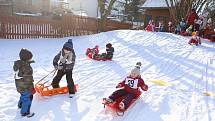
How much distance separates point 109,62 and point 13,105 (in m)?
5.68

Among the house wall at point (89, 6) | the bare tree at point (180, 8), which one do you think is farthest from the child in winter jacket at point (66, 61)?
the house wall at point (89, 6)

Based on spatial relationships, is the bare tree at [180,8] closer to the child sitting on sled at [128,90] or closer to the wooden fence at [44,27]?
the wooden fence at [44,27]

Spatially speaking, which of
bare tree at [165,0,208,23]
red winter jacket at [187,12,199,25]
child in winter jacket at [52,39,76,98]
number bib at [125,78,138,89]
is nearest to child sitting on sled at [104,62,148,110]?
number bib at [125,78,138,89]

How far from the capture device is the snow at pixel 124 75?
259 inches

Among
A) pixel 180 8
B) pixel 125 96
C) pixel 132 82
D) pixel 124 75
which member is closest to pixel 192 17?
pixel 180 8

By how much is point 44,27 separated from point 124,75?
1000 centimetres

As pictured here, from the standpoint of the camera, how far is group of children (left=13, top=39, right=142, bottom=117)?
5953 millimetres

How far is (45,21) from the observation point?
19031mm

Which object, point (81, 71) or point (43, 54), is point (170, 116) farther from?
point (43, 54)

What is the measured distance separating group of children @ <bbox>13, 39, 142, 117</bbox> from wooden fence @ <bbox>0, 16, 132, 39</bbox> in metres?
10.4

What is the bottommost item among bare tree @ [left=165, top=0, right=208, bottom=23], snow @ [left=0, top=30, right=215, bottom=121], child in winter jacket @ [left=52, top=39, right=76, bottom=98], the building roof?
snow @ [left=0, top=30, right=215, bottom=121]

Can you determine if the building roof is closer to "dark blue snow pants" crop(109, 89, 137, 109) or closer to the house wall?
the house wall

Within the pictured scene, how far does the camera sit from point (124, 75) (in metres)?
9.99

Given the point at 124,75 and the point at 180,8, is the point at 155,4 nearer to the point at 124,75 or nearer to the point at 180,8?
the point at 180,8
